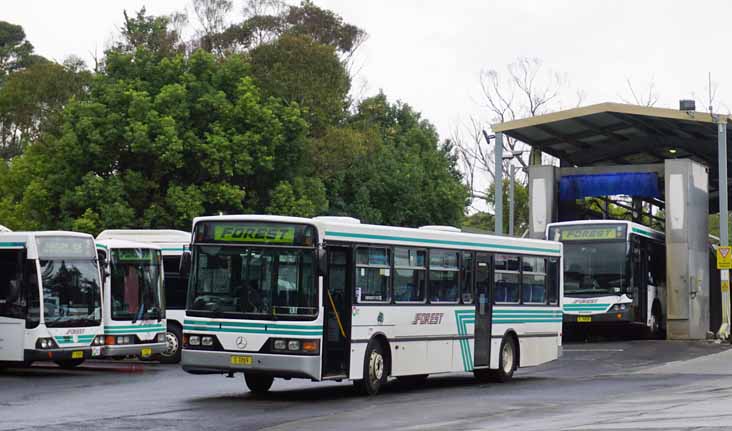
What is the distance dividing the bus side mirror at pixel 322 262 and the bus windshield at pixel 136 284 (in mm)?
10007

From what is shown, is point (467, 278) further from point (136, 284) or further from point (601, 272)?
point (601, 272)

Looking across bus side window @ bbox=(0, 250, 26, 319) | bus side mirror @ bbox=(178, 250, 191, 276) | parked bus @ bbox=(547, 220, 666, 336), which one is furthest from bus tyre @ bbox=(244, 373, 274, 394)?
parked bus @ bbox=(547, 220, 666, 336)

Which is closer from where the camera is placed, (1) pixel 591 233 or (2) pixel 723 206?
(1) pixel 591 233

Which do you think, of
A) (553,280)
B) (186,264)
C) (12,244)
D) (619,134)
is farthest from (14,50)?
(186,264)

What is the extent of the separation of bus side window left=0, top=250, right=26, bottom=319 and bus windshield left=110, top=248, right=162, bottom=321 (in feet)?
9.39

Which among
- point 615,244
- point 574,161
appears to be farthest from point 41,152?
point 615,244

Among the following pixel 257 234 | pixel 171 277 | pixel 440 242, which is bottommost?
pixel 171 277

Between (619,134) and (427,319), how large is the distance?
1014 inches

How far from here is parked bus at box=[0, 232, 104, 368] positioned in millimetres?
24125

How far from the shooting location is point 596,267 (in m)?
37.1

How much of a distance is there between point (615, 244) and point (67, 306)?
57.5ft

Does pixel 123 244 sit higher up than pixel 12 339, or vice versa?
pixel 123 244

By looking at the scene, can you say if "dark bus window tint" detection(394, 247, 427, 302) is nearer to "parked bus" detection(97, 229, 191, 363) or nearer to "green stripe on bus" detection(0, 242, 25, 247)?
"green stripe on bus" detection(0, 242, 25, 247)

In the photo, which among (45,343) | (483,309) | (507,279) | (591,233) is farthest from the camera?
(591,233)
